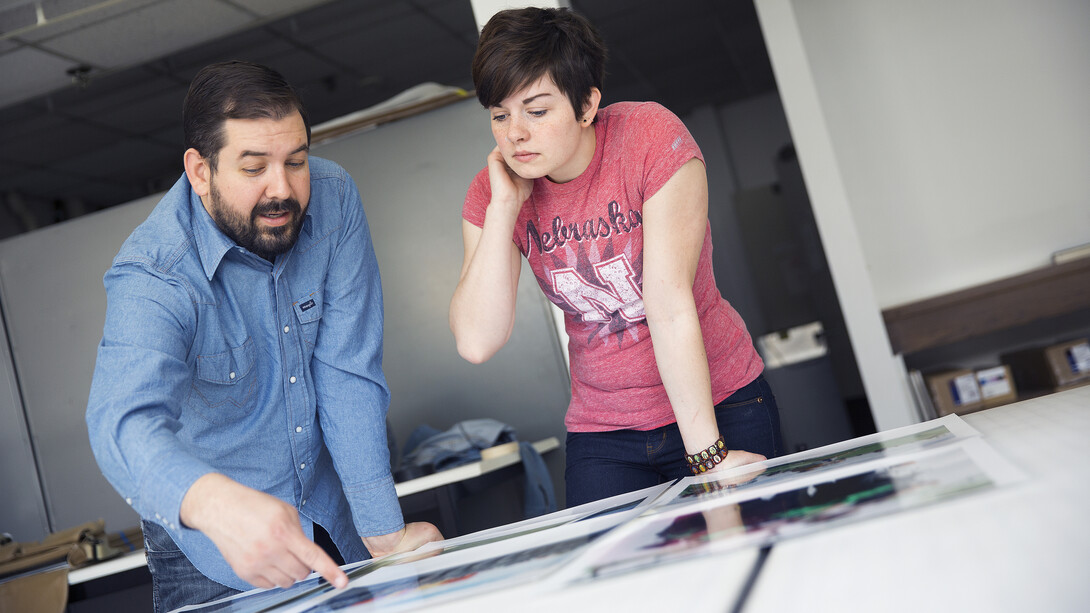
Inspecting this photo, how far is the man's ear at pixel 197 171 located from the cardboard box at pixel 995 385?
326cm

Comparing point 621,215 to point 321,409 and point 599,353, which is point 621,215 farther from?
point 321,409

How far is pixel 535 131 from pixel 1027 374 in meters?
3.28

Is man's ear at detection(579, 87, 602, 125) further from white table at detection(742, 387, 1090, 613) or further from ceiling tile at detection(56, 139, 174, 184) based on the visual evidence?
ceiling tile at detection(56, 139, 174, 184)

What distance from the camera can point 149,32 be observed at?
355 centimetres

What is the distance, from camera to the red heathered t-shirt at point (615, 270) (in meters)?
1.31

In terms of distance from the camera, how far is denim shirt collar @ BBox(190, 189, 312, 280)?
1.35 metres

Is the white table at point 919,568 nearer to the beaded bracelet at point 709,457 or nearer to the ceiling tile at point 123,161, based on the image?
the beaded bracelet at point 709,457

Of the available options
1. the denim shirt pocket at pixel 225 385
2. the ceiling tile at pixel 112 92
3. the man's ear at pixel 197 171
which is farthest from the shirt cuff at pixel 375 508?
the ceiling tile at pixel 112 92

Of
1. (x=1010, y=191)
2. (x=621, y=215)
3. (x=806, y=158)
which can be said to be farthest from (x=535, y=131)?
(x=1010, y=191)

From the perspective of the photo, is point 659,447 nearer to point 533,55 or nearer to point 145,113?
point 533,55

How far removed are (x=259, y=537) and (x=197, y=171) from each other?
0.78 m

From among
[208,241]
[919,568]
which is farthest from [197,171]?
[919,568]

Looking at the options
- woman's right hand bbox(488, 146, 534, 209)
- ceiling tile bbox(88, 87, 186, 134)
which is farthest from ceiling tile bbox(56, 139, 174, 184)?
woman's right hand bbox(488, 146, 534, 209)

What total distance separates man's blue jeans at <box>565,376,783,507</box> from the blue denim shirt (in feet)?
1.20
